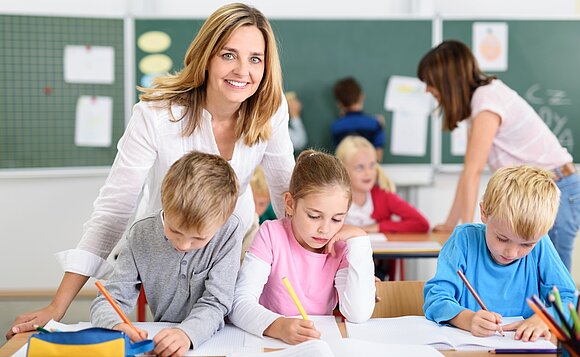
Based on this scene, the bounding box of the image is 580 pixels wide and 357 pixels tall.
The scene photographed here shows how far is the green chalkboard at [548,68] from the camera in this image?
4.56 meters

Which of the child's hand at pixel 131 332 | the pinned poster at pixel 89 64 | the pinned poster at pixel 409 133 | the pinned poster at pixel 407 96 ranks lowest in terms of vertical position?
the child's hand at pixel 131 332

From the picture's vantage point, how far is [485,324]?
1.75 m

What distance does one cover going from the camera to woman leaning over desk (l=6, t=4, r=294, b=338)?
2000mm

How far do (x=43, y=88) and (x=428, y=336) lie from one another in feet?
10.5

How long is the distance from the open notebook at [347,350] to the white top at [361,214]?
7.05 ft

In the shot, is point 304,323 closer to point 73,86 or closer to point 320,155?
point 320,155

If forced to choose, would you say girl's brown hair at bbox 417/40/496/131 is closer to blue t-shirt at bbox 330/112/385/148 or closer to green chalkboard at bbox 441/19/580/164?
blue t-shirt at bbox 330/112/385/148

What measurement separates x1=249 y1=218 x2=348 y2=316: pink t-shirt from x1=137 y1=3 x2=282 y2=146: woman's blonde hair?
11.7 inches

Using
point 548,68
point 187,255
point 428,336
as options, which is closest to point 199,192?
point 187,255

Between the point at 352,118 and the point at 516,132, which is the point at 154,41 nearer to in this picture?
the point at 352,118

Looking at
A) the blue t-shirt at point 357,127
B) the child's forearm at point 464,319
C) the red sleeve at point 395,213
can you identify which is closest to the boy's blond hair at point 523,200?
the child's forearm at point 464,319

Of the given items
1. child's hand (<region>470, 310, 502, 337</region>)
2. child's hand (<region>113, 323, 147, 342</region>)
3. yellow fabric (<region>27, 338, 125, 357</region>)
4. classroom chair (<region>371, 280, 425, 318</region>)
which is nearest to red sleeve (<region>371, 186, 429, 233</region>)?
classroom chair (<region>371, 280, 425, 318</region>)

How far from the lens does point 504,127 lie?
3.24 metres

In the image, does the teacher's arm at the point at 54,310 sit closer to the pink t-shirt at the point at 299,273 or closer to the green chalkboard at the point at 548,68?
the pink t-shirt at the point at 299,273
